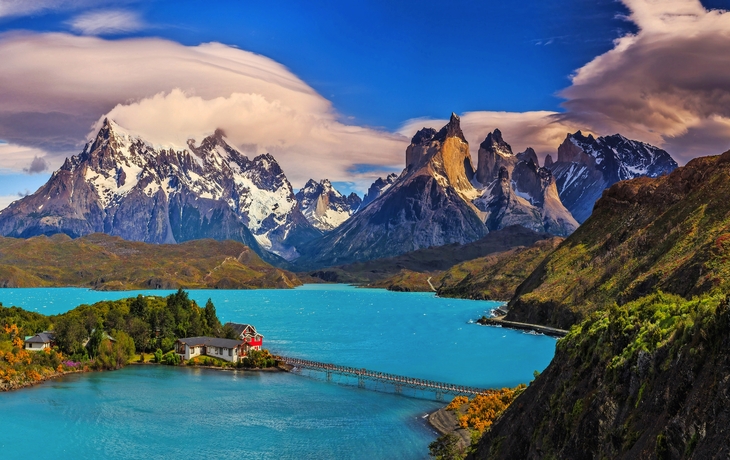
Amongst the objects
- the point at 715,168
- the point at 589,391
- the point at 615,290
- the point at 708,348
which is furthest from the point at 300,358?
the point at 715,168

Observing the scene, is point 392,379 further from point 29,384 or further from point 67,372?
point 29,384

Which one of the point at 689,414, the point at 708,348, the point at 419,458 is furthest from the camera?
the point at 419,458

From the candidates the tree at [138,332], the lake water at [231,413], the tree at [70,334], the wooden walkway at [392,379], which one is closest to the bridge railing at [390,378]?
the wooden walkway at [392,379]

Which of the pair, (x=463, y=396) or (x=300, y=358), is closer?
(x=463, y=396)

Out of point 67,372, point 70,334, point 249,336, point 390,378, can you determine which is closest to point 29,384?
point 67,372

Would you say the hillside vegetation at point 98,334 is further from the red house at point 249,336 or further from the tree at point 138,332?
the red house at point 249,336

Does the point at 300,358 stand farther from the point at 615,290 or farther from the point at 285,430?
the point at 615,290

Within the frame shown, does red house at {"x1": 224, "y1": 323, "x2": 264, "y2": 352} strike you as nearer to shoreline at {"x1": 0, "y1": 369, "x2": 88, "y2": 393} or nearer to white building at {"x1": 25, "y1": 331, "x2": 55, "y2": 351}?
shoreline at {"x1": 0, "y1": 369, "x2": 88, "y2": 393}

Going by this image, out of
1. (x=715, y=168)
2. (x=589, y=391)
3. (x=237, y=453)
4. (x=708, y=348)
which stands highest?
(x=715, y=168)
